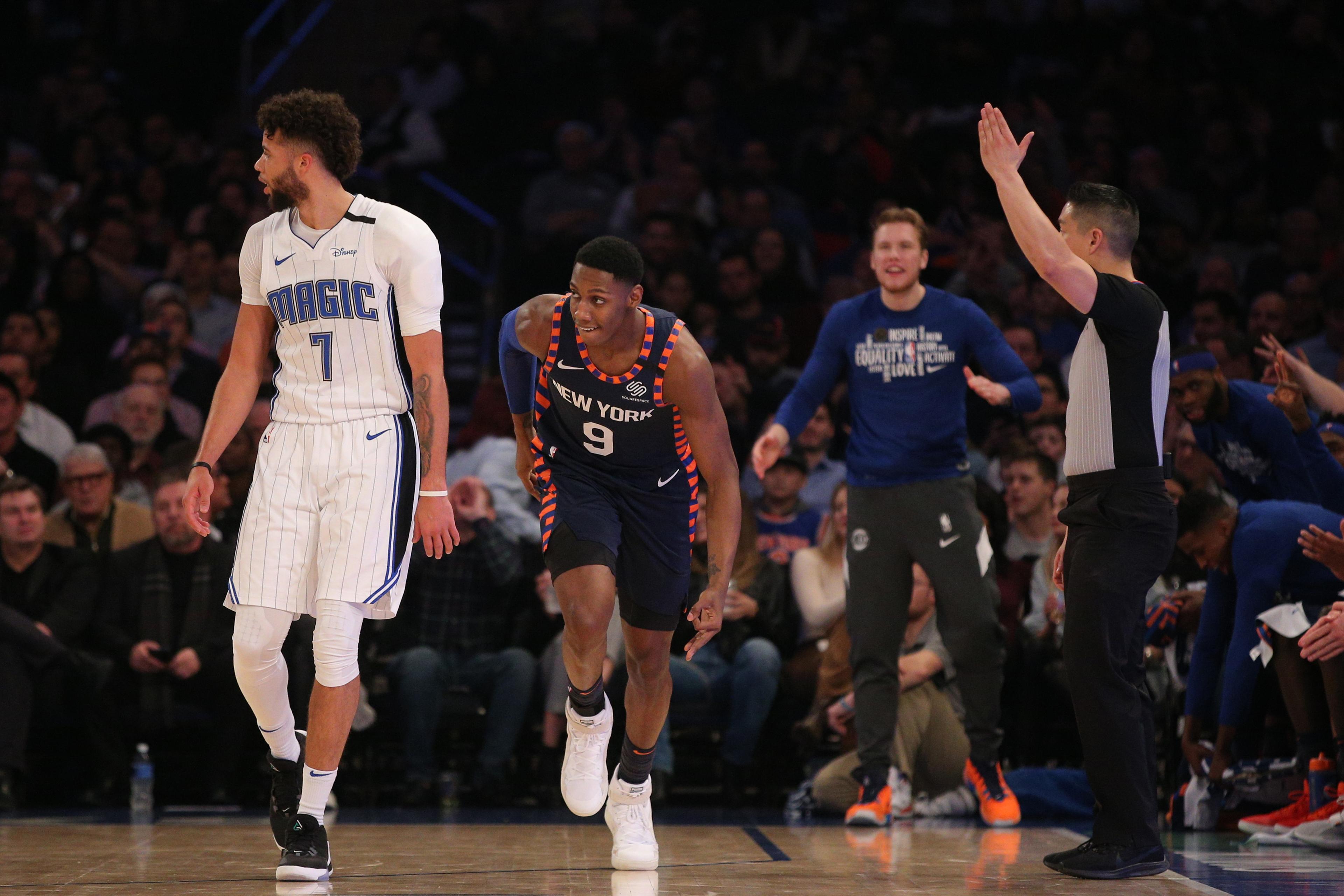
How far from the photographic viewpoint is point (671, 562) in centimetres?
472

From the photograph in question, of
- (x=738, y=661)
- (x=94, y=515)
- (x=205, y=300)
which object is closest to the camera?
(x=738, y=661)

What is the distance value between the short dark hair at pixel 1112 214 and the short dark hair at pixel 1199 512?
1409mm

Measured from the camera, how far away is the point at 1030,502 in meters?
7.47

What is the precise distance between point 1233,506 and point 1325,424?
0.89 metres

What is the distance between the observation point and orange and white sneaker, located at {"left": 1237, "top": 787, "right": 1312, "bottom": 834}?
5.66 m

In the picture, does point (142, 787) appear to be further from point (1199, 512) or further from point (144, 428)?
point (1199, 512)

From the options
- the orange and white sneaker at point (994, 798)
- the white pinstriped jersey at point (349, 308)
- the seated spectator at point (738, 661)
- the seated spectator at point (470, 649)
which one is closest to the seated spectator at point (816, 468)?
the seated spectator at point (738, 661)

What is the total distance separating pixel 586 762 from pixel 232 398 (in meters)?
1.53

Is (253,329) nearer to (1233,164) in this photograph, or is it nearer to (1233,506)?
(1233,506)

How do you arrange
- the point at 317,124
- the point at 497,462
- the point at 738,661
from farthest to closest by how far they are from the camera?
the point at 497,462 < the point at 738,661 < the point at 317,124

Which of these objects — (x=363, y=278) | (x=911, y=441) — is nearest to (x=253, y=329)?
(x=363, y=278)

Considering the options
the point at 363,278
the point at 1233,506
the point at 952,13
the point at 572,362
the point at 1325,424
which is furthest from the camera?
the point at 952,13

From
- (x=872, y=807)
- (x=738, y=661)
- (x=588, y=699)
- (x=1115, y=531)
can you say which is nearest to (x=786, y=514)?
(x=738, y=661)

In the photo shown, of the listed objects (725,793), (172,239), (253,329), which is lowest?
(725,793)
